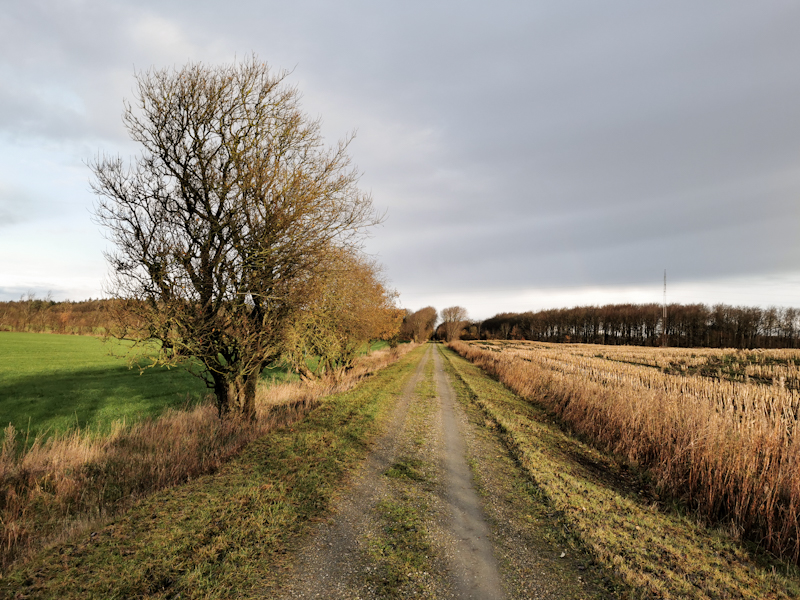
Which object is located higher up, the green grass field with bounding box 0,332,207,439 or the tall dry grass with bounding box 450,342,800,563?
the tall dry grass with bounding box 450,342,800,563

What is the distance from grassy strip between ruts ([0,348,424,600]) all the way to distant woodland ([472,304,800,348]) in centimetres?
12134

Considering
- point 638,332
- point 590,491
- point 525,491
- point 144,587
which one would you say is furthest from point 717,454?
point 638,332

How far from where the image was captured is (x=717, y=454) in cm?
666

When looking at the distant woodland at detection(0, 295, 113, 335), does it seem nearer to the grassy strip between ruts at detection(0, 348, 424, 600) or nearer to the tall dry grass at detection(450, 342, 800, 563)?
the grassy strip between ruts at detection(0, 348, 424, 600)

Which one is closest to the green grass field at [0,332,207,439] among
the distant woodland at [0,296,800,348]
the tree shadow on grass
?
the tree shadow on grass

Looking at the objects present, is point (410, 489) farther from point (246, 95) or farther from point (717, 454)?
point (246, 95)

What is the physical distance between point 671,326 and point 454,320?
222 ft

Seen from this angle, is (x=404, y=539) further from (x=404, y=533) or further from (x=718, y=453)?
(x=718, y=453)

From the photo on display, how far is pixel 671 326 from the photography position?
104875 millimetres

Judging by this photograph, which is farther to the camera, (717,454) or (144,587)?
(717,454)

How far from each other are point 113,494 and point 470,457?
7639 mm

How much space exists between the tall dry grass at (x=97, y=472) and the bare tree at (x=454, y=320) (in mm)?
115070

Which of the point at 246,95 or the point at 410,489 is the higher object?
the point at 246,95

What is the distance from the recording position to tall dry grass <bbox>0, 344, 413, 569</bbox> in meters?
5.52
